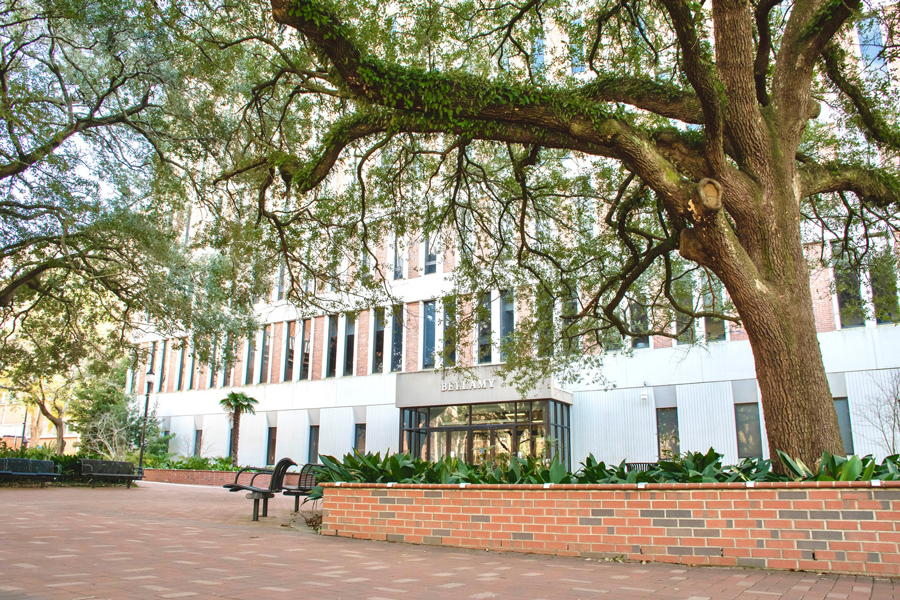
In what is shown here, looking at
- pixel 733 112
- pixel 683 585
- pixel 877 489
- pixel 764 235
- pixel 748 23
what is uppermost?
pixel 748 23

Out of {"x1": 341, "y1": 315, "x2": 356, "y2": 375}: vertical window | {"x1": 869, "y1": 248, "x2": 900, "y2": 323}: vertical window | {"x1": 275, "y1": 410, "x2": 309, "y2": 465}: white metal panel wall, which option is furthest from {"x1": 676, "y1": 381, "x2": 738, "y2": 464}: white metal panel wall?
{"x1": 275, "y1": 410, "x2": 309, "y2": 465}: white metal panel wall

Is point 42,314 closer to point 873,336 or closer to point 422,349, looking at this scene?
point 422,349

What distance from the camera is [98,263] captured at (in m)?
17.0

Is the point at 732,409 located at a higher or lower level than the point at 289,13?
lower

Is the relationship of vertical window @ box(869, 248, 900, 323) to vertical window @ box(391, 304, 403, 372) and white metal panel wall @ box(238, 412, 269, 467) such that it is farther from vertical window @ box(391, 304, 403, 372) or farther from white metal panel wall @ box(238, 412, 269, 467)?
white metal panel wall @ box(238, 412, 269, 467)

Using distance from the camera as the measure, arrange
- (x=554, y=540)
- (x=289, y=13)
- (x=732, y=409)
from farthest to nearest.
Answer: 1. (x=732, y=409)
2. (x=289, y=13)
3. (x=554, y=540)

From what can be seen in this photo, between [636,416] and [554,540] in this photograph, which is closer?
[554,540]

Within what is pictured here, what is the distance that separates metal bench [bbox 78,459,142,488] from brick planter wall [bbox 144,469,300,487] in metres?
6.73

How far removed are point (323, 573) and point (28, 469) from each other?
15726mm

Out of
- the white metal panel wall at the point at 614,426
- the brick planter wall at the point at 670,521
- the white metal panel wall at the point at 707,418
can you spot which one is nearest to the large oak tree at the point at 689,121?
the brick planter wall at the point at 670,521

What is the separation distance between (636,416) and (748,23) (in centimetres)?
1798

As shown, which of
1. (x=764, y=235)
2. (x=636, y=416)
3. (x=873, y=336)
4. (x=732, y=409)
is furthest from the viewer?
(x=636, y=416)

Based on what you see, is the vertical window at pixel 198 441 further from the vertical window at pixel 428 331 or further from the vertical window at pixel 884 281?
the vertical window at pixel 884 281

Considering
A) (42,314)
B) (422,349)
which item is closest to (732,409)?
(422,349)
